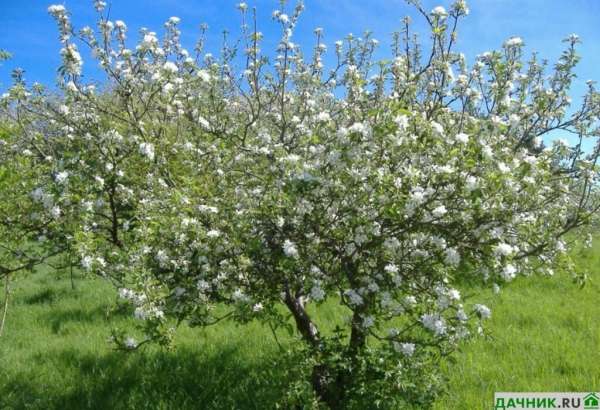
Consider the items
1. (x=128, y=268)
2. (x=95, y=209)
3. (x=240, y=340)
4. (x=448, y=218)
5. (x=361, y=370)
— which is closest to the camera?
(x=448, y=218)

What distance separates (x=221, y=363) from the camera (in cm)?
689

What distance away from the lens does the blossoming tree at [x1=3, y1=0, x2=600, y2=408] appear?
152 inches

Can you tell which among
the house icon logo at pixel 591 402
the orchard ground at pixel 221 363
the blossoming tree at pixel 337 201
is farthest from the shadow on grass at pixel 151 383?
the house icon logo at pixel 591 402

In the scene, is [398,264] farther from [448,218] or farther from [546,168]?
[546,168]

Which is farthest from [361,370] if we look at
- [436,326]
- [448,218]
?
[448,218]

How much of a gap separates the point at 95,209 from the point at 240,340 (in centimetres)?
321

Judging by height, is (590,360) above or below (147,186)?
below

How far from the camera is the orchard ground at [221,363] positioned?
5.95 meters

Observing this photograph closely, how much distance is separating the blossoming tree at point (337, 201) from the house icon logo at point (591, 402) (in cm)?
157

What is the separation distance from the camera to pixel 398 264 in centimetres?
416

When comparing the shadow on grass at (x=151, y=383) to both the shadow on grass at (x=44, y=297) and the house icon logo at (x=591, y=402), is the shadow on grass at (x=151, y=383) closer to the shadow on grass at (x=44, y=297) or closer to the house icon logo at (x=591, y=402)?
the house icon logo at (x=591, y=402)

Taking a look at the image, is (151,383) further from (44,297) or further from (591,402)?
(44,297)

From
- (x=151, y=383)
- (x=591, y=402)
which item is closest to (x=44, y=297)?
(x=151, y=383)

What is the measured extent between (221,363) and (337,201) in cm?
379
